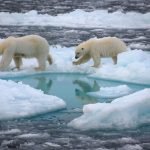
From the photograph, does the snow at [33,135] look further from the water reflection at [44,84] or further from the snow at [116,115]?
the water reflection at [44,84]

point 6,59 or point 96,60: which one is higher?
point 6,59

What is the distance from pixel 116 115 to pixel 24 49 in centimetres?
435

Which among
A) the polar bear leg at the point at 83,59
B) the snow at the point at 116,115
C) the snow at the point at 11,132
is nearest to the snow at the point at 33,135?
the snow at the point at 11,132

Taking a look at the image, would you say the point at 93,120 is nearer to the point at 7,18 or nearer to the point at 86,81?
the point at 86,81

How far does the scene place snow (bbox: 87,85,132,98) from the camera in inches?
336

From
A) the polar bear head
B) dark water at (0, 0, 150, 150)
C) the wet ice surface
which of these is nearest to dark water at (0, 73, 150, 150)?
dark water at (0, 0, 150, 150)

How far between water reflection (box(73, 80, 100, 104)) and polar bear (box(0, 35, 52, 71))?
40.5 inches

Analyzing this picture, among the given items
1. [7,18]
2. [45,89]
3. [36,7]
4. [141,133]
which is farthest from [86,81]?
[36,7]

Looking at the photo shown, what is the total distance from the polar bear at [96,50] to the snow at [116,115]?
442 centimetres

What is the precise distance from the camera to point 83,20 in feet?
70.1

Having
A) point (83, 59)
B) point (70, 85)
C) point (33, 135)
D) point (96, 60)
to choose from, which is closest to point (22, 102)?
point (33, 135)

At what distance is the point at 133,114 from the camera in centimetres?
661

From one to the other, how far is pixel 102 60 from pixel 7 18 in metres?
10.7

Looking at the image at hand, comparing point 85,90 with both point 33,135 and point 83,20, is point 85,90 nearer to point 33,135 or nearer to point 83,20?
point 33,135
